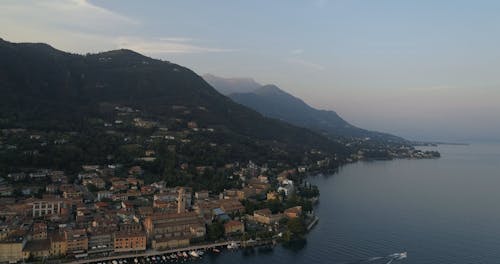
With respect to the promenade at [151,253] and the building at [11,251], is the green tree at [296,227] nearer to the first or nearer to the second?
the promenade at [151,253]

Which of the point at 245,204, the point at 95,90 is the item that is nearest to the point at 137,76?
the point at 95,90

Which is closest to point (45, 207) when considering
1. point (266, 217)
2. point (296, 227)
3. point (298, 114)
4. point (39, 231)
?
point (39, 231)

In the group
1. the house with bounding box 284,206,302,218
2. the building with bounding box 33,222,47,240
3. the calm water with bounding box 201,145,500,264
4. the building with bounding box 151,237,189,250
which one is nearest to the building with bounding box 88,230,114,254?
the building with bounding box 151,237,189,250

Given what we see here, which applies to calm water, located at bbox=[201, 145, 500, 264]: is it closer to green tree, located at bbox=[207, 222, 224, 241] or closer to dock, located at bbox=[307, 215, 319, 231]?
dock, located at bbox=[307, 215, 319, 231]

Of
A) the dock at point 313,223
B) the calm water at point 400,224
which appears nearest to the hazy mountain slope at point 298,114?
the calm water at point 400,224

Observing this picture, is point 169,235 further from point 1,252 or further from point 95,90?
point 95,90

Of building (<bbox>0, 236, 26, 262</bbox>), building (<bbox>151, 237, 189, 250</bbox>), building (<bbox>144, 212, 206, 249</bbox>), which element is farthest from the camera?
building (<bbox>144, 212, 206, 249</bbox>)
